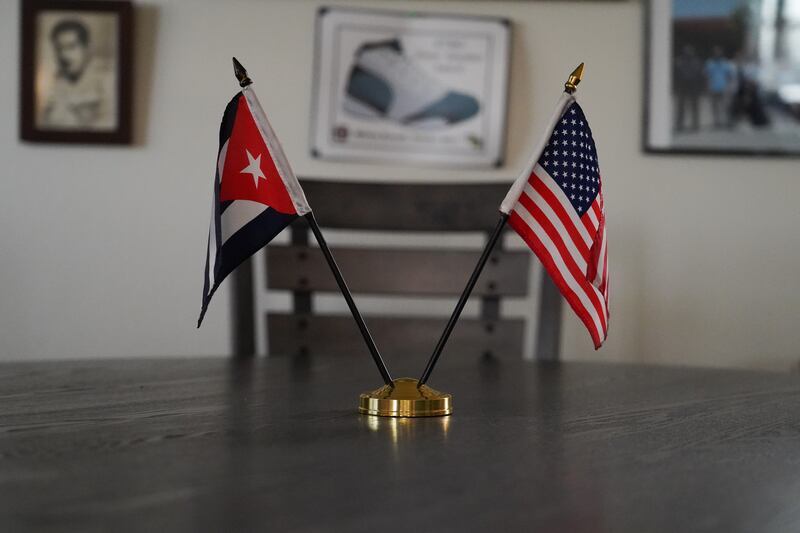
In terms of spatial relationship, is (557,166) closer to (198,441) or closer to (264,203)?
(264,203)

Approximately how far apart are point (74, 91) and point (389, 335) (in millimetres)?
1238

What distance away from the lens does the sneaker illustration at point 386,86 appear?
2545 millimetres

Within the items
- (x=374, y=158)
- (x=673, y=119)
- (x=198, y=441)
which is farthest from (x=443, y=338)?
(x=673, y=119)

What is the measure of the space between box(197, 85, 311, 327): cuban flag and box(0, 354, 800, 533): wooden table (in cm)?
17

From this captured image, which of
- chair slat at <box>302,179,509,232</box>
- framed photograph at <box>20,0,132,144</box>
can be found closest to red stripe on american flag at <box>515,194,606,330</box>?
chair slat at <box>302,179,509,232</box>

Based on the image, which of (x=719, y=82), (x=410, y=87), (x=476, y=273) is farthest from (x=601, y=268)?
(x=719, y=82)

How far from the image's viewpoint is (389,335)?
1.96 metres

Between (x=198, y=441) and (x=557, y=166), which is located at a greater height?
(x=557, y=166)

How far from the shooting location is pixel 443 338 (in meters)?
0.99

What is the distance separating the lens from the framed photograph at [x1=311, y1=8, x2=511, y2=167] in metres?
2.54

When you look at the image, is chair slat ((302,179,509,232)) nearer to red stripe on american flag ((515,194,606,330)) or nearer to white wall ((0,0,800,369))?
white wall ((0,0,800,369))

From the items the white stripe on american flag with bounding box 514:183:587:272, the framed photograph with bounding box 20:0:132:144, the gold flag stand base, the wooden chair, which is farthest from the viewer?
the framed photograph with bounding box 20:0:132:144

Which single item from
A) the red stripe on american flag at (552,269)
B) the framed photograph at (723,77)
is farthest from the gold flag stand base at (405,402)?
the framed photograph at (723,77)

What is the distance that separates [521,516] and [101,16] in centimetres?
236
